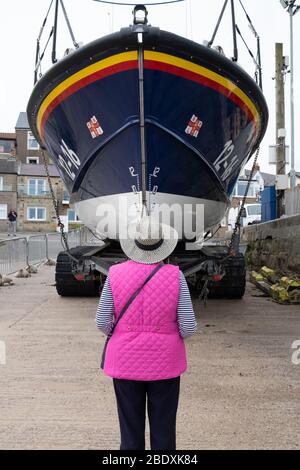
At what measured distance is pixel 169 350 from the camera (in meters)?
2.27

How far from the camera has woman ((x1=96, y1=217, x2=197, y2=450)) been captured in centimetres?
225

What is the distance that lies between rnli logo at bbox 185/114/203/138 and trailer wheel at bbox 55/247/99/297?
308cm

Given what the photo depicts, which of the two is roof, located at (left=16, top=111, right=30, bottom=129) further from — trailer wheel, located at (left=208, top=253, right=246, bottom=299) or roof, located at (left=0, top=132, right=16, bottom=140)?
trailer wheel, located at (left=208, top=253, right=246, bottom=299)

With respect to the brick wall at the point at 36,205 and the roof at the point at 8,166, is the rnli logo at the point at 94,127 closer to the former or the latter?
the brick wall at the point at 36,205

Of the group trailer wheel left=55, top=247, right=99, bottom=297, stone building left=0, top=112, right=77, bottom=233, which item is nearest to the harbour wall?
trailer wheel left=55, top=247, right=99, bottom=297

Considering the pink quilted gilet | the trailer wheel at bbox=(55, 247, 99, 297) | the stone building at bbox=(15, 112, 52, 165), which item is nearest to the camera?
the pink quilted gilet

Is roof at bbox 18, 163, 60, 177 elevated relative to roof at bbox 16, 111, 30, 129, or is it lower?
lower

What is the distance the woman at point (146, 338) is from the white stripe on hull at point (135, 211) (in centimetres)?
280

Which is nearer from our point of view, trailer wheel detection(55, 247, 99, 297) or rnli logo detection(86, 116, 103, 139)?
rnli logo detection(86, 116, 103, 139)

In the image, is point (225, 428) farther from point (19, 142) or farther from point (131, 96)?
point (19, 142)

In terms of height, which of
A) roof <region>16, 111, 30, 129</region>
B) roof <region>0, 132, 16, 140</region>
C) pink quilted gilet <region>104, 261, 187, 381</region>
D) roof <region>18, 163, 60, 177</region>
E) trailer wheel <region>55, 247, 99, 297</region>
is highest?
roof <region>16, 111, 30, 129</region>

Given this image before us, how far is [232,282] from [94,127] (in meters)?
3.60

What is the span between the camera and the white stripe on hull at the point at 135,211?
5172 millimetres

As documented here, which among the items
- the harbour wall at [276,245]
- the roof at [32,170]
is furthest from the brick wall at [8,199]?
the harbour wall at [276,245]
